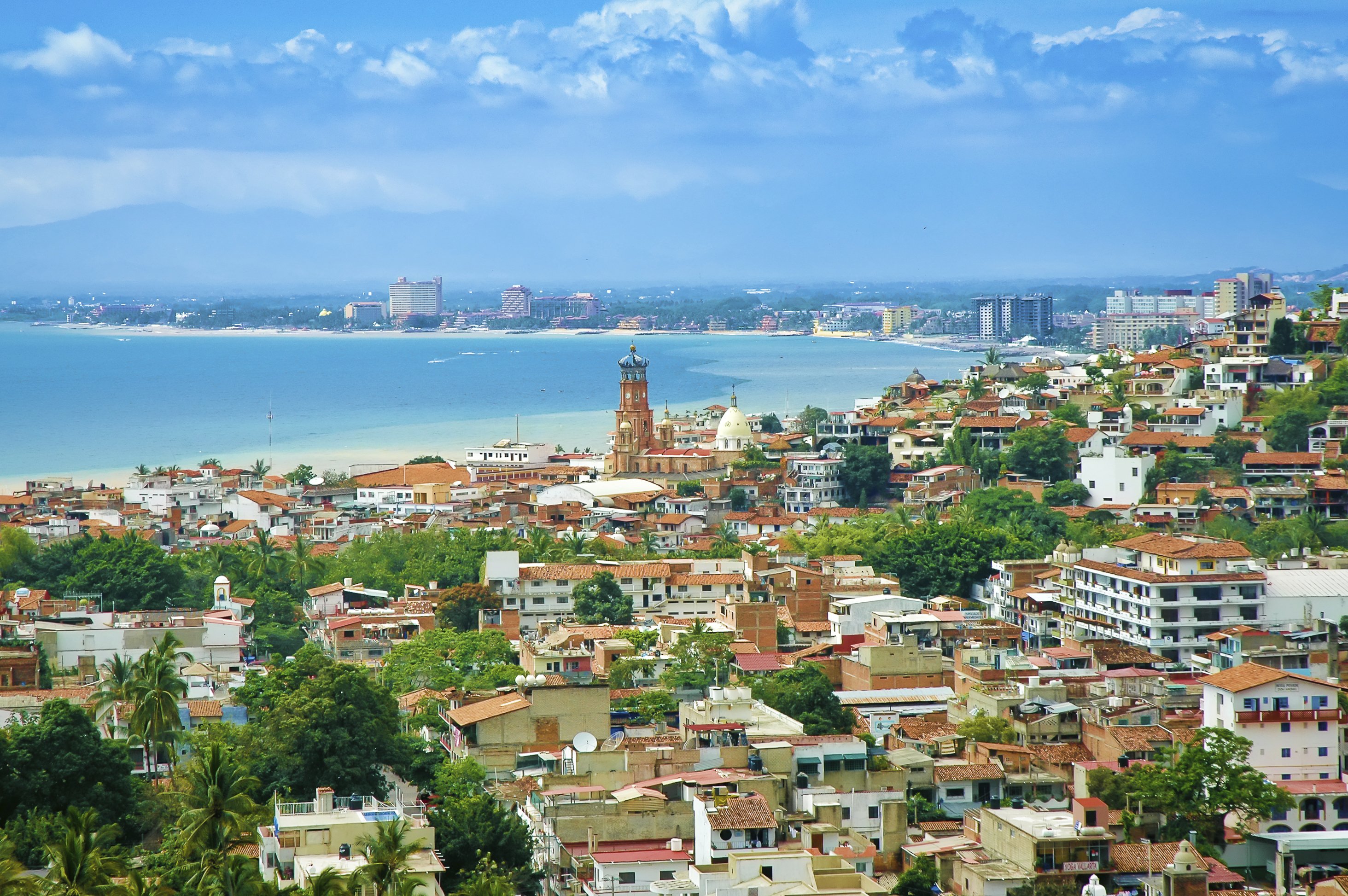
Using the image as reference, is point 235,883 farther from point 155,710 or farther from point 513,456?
point 513,456

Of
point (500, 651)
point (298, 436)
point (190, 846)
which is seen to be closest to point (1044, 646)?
point (500, 651)

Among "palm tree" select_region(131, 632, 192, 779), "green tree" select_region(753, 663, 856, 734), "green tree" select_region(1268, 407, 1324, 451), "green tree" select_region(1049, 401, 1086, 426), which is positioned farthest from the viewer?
"green tree" select_region(1049, 401, 1086, 426)

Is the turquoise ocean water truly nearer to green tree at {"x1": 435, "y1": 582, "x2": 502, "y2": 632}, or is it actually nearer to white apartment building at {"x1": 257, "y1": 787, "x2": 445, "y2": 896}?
green tree at {"x1": 435, "y1": 582, "x2": 502, "y2": 632}

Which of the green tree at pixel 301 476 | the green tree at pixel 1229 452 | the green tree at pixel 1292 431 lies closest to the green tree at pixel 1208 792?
the green tree at pixel 1229 452

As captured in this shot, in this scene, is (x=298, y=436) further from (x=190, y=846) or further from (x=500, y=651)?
A: (x=190, y=846)

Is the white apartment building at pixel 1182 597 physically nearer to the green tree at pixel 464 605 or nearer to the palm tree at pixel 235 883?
the green tree at pixel 464 605

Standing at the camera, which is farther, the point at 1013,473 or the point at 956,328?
the point at 956,328

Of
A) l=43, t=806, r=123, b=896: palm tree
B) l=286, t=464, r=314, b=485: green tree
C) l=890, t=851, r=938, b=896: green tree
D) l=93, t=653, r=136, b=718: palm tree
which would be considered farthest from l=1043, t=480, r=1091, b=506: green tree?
l=43, t=806, r=123, b=896: palm tree
